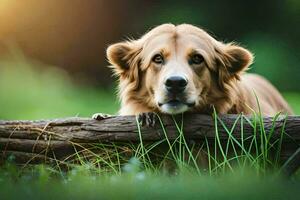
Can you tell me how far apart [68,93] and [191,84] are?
16.7ft

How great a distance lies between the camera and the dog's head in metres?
5.53

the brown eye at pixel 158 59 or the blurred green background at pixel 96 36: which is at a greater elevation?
the blurred green background at pixel 96 36

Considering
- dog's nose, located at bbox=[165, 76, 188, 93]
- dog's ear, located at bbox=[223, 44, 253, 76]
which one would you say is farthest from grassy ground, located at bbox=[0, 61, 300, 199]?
dog's ear, located at bbox=[223, 44, 253, 76]

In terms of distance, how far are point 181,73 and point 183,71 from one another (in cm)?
5

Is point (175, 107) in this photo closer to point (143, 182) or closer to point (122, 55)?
point (122, 55)

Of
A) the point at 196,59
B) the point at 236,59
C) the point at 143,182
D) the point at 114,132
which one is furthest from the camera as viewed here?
the point at 236,59

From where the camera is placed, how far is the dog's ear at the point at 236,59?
19.9 feet

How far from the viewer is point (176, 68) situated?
5594mm

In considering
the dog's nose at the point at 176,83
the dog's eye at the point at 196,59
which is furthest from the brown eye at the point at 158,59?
the dog's nose at the point at 176,83

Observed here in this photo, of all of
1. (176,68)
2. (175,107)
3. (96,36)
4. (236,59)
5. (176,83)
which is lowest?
(175,107)

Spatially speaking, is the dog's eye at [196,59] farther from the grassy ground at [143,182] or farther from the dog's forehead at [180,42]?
the grassy ground at [143,182]

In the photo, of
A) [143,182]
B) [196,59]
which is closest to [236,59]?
[196,59]

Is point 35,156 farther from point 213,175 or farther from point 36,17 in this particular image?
point 36,17

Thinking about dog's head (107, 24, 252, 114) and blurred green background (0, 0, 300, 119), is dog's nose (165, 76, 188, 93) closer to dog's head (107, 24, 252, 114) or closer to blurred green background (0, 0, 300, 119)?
dog's head (107, 24, 252, 114)
